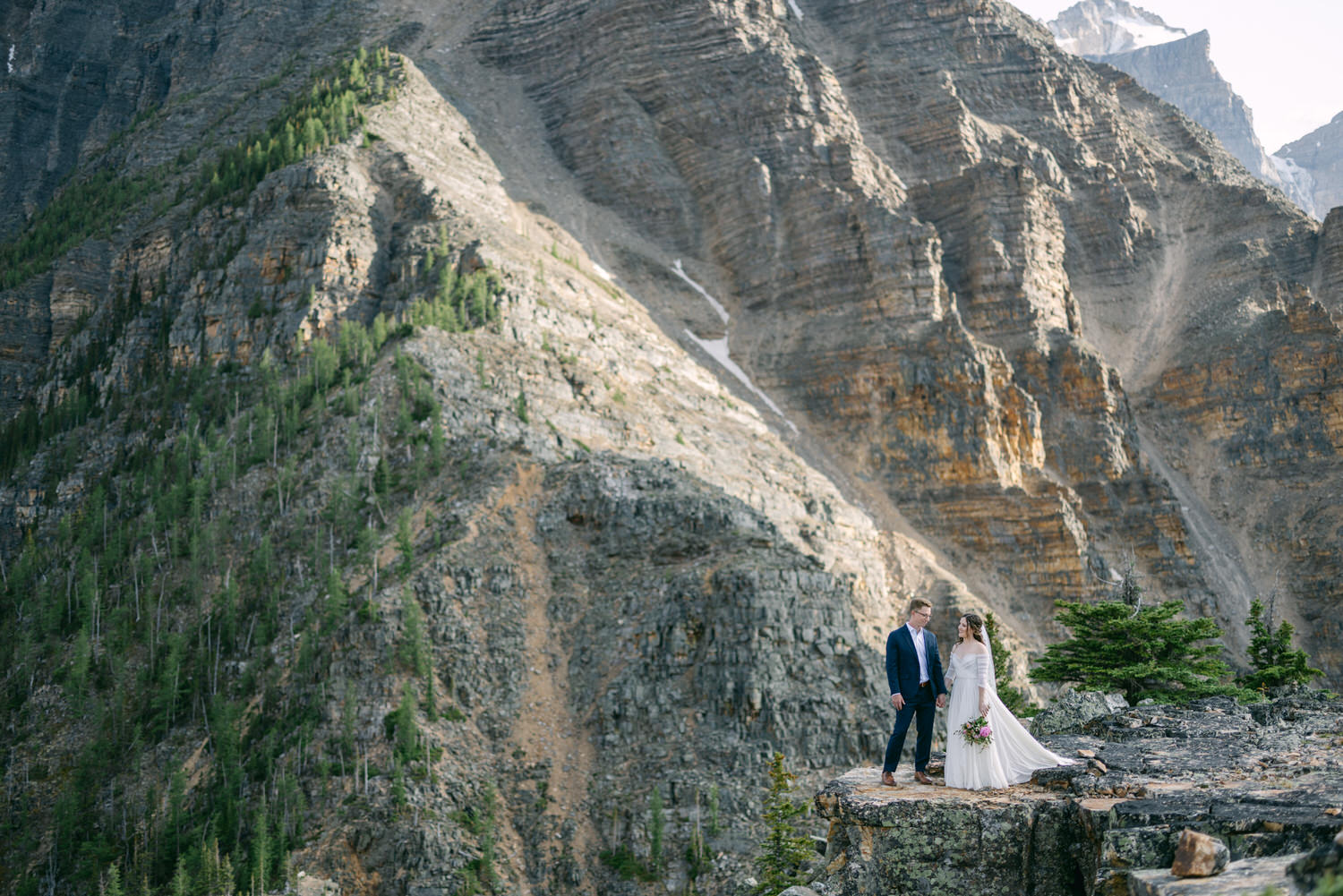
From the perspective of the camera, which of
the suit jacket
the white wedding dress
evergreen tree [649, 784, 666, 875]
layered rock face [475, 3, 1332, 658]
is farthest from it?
→ layered rock face [475, 3, 1332, 658]

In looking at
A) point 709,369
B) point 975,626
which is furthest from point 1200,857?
point 709,369

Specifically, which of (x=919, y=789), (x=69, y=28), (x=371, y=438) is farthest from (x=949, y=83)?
(x=69, y=28)

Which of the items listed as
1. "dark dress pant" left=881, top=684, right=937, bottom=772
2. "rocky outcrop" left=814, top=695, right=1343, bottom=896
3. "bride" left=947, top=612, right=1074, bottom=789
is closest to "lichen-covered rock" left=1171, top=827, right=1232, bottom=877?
"rocky outcrop" left=814, top=695, right=1343, bottom=896

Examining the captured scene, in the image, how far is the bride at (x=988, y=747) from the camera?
13.7 meters

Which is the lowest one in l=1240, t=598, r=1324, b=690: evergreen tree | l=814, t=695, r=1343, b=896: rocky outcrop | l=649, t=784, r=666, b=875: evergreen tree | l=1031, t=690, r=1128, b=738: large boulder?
l=649, t=784, r=666, b=875: evergreen tree

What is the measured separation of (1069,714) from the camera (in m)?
19.5

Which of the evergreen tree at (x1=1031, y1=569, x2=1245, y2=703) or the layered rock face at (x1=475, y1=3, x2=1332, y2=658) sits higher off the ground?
the layered rock face at (x1=475, y1=3, x2=1332, y2=658)

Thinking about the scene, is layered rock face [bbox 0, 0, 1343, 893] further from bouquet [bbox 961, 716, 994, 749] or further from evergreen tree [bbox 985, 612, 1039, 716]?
evergreen tree [bbox 985, 612, 1039, 716]

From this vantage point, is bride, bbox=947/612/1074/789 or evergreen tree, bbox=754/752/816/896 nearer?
bride, bbox=947/612/1074/789

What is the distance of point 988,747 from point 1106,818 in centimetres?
207

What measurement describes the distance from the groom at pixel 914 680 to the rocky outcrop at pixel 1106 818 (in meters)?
0.50

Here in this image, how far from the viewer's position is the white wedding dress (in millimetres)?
13680

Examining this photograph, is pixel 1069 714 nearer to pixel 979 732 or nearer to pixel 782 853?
pixel 979 732

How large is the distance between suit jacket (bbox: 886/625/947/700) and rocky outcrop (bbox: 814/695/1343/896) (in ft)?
4.52
